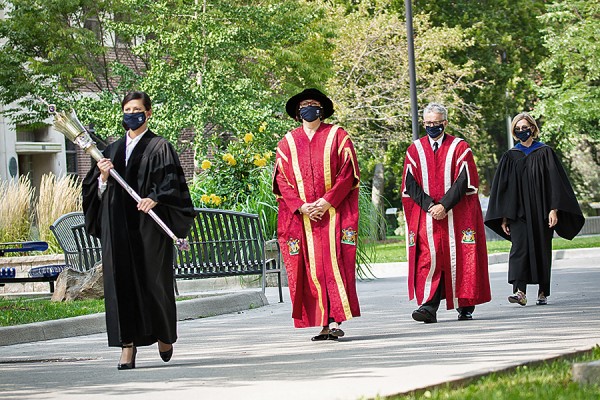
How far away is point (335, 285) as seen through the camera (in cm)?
1183

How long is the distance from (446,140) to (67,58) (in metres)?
17.1

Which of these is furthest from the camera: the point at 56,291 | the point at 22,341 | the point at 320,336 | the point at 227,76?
the point at 227,76

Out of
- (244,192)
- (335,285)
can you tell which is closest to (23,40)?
(244,192)

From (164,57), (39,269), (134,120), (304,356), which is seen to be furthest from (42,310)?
(164,57)

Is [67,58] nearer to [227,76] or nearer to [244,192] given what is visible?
[227,76]

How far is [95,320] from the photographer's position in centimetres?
1428

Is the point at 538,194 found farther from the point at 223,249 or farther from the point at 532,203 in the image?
the point at 223,249

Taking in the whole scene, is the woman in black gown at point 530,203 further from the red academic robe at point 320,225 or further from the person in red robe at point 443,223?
the red academic robe at point 320,225

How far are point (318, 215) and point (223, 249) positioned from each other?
5.45 m

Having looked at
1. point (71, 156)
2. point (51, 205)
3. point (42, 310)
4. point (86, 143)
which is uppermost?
point (71, 156)

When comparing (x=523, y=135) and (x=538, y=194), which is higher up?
(x=523, y=135)

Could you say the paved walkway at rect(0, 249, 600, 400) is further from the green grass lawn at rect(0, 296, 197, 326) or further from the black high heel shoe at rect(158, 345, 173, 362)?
the green grass lawn at rect(0, 296, 197, 326)

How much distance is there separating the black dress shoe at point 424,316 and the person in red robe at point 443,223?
24 centimetres

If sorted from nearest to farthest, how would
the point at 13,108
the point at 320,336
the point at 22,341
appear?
1. the point at 320,336
2. the point at 22,341
3. the point at 13,108
